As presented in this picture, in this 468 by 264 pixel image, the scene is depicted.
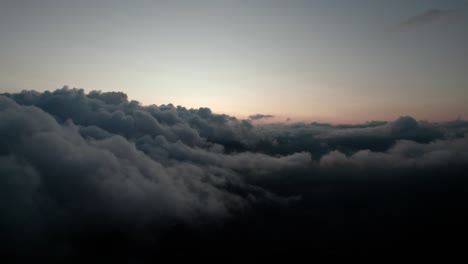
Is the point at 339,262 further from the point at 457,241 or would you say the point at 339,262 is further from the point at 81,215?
the point at 81,215

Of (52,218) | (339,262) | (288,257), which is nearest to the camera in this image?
(52,218)

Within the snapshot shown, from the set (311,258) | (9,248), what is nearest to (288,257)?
(311,258)

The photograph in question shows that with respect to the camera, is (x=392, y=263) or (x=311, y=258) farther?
(x=311, y=258)

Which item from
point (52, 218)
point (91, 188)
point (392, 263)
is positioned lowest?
point (392, 263)

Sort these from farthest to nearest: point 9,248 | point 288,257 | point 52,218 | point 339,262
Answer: point 288,257 < point 339,262 < point 52,218 < point 9,248

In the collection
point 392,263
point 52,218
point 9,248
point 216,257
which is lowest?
point 216,257

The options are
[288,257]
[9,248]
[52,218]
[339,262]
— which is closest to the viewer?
[9,248]

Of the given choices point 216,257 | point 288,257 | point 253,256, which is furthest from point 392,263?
point 216,257

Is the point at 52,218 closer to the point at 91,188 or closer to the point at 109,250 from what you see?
the point at 91,188

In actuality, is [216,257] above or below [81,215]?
below
